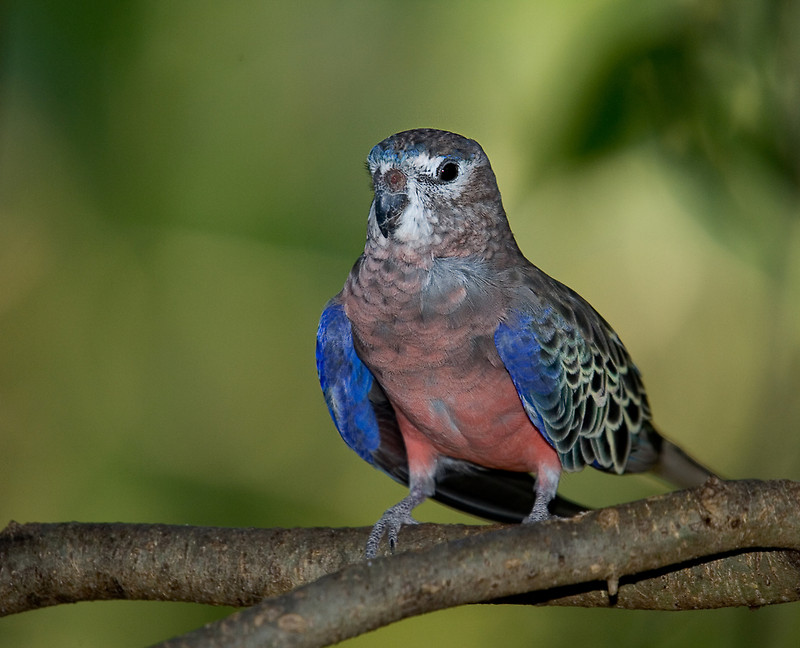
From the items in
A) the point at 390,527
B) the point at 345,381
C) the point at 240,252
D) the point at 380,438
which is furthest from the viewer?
the point at 240,252

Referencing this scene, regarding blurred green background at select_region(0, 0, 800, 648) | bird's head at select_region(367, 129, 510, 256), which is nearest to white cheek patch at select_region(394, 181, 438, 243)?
bird's head at select_region(367, 129, 510, 256)

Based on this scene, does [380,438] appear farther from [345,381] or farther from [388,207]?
[388,207]

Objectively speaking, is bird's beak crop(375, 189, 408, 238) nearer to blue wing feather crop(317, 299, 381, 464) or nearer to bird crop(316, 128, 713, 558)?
bird crop(316, 128, 713, 558)

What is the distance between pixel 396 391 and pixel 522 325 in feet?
1.45

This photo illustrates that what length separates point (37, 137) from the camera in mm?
4430

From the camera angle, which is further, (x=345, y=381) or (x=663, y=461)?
(x=663, y=461)

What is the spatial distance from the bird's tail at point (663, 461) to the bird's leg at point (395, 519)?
0.77 metres

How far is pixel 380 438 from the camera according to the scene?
2957mm

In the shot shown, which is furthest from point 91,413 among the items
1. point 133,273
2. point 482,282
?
point 482,282

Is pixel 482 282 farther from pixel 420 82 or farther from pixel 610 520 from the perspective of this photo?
pixel 420 82

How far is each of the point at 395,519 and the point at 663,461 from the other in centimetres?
110

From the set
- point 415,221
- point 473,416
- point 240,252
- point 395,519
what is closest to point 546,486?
point 473,416

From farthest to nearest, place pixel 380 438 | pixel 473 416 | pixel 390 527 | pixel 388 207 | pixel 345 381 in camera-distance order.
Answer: pixel 380 438 → pixel 345 381 → pixel 473 416 → pixel 390 527 → pixel 388 207

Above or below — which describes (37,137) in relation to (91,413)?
above
